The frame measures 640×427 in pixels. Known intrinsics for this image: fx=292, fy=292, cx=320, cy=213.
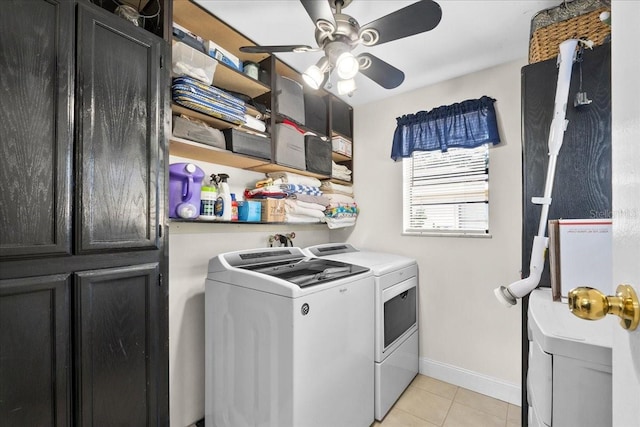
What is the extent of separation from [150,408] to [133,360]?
25cm

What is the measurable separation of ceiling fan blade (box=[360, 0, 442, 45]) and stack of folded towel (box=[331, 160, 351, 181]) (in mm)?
1365

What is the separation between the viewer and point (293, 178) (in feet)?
7.65

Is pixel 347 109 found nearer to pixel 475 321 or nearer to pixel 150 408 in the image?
pixel 475 321

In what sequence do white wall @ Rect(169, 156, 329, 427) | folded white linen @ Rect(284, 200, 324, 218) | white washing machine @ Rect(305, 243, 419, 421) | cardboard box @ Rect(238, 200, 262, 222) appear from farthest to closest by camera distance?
folded white linen @ Rect(284, 200, 324, 218) < cardboard box @ Rect(238, 200, 262, 222) < white washing machine @ Rect(305, 243, 419, 421) < white wall @ Rect(169, 156, 329, 427)

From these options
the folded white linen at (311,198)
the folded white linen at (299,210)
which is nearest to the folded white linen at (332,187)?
the folded white linen at (311,198)

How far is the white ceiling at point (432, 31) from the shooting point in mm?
1621

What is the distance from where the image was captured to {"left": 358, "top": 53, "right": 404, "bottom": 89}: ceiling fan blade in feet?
5.20

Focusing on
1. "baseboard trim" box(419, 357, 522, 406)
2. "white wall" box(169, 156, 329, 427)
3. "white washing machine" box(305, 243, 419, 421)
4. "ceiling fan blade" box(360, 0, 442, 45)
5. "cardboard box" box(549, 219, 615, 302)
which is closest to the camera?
"cardboard box" box(549, 219, 615, 302)

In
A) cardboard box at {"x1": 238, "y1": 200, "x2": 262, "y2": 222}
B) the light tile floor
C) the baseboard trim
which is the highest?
cardboard box at {"x1": 238, "y1": 200, "x2": 262, "y2": 222}

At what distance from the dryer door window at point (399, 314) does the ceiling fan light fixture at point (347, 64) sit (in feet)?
4.70

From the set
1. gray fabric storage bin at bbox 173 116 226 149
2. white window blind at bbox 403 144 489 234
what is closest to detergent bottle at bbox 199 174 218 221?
gray fabric storage bin at bbox 173 116 226 149

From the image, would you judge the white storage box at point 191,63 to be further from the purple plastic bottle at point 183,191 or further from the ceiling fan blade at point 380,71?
the ceiling fan blade at point 380,71

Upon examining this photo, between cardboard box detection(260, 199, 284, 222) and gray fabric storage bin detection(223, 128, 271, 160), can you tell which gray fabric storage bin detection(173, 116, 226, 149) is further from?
cardboard box detection(260, 199, 284, 222)

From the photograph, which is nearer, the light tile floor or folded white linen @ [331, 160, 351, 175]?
the light tile floor
